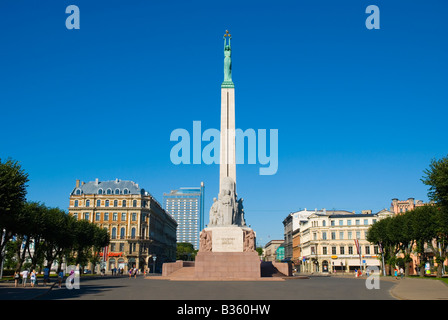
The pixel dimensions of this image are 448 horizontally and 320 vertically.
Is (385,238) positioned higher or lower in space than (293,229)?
lower

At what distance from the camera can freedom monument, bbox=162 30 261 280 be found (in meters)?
42.1

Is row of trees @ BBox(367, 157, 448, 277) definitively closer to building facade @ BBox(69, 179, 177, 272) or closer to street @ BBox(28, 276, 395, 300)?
street @ BBox(28, 276, 395, 300)

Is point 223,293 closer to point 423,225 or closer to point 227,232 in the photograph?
point 227,232

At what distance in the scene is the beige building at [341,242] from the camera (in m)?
99.5

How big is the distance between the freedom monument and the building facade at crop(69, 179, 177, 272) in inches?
2007

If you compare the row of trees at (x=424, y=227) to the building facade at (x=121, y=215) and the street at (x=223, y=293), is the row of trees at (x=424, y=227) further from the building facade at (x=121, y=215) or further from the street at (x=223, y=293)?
the building facade at (x=121, y=215)

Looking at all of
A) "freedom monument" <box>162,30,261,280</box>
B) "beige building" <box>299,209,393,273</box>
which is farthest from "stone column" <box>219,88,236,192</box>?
"beige building" <box>299,209,393,273</box>

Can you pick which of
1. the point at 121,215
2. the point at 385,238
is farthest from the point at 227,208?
the point at 121,215

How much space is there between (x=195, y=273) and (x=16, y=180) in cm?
1872

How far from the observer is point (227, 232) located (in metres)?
45.7

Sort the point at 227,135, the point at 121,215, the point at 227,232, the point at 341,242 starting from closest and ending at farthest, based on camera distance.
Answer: the point at 227,232 → the point at 227,135 → the point at 341,242 → the point at 121,215

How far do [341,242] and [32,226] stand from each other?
235ft
